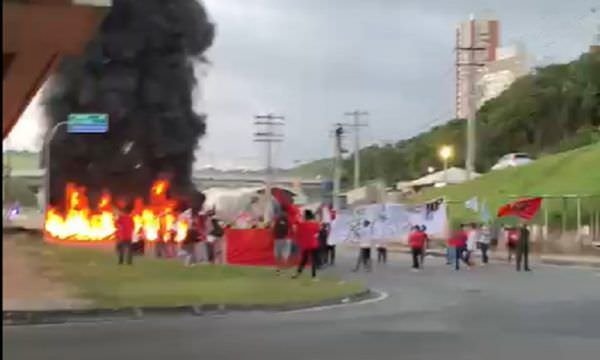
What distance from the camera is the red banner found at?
36.5m

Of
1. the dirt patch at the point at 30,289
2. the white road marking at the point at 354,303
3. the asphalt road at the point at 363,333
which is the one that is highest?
the dirt patch at the point at 30,289

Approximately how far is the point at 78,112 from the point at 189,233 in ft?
72.7

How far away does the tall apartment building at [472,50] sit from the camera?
285 ft

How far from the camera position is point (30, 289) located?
20859 mm

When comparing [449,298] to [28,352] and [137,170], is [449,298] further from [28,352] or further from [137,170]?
[137,170]

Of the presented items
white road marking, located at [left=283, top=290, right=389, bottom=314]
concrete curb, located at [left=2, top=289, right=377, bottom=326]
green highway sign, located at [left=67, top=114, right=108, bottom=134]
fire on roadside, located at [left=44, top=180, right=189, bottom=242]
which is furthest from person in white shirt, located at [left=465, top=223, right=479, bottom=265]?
concrete curb, located at [left=2, top=289, right=377, bottom=326]

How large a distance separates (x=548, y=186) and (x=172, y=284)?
44.8 meters

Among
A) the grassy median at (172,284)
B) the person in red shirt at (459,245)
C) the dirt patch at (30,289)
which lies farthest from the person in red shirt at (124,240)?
the person in red shirt at (459,245)

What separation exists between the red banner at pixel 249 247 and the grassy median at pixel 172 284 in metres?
4.30

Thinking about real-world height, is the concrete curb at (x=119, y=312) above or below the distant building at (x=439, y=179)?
below

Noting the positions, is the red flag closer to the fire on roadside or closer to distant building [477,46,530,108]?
the fire on roadside

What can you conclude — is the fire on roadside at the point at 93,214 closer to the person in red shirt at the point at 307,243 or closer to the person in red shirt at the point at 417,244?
the person in red shirt at the point at 417,244

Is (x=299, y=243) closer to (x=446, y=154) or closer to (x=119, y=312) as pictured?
(x=119, y=312)

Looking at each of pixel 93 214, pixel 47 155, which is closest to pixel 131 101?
pixel 47 155
